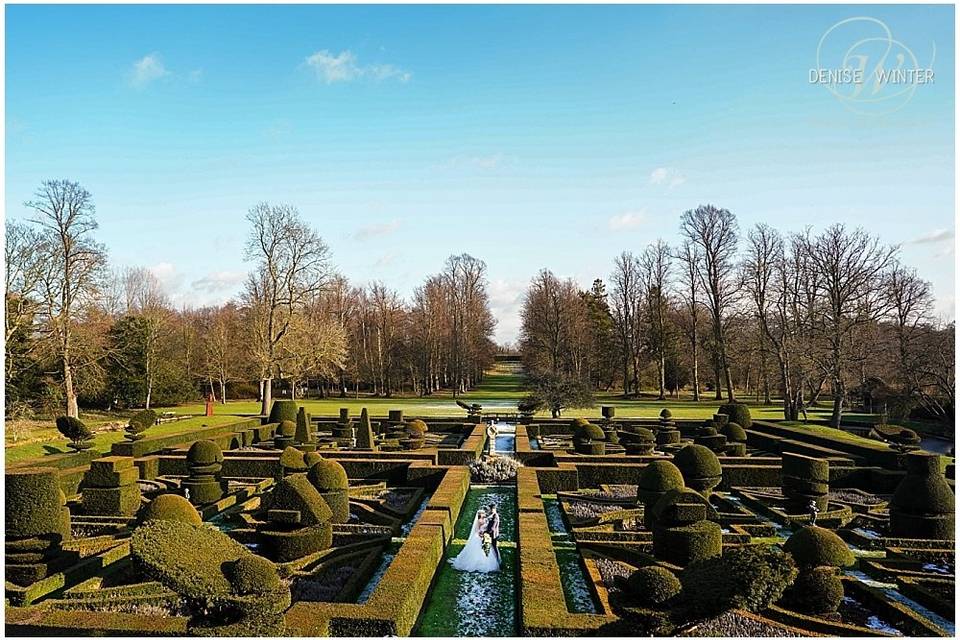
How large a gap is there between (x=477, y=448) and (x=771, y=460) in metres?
9.43

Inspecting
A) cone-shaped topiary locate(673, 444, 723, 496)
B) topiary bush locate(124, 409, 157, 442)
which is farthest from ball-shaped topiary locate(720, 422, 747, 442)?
topiary bush locate(124, 409, 157, 442)

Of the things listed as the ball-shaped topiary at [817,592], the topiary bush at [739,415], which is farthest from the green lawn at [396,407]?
the ball-shaped topiary at [817,592]

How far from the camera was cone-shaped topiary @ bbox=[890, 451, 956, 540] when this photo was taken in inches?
482

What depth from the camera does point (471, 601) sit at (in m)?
9.46

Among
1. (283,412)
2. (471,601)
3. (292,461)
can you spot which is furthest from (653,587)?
(283,412)

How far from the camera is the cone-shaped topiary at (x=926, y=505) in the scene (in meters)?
12.2

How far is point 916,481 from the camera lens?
12469 millimetres

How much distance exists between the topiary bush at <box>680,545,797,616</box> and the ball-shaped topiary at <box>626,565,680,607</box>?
397 mm

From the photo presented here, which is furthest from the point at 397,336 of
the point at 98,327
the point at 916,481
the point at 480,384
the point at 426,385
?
the point at 916,481

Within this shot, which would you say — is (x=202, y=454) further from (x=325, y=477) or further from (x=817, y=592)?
(x=817, y=592)

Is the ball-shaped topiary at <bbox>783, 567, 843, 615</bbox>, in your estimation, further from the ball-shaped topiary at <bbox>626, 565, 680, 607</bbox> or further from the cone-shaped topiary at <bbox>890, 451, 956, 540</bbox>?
the cone-shaped topiary at <bbox>890, 451, 956, 540</bbox>

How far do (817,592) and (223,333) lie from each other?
50144 millimetres

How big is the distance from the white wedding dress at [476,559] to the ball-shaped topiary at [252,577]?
4.26m

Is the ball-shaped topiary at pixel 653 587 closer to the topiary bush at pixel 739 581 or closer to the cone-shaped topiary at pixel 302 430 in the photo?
the topiary bush at pixel 739 581
